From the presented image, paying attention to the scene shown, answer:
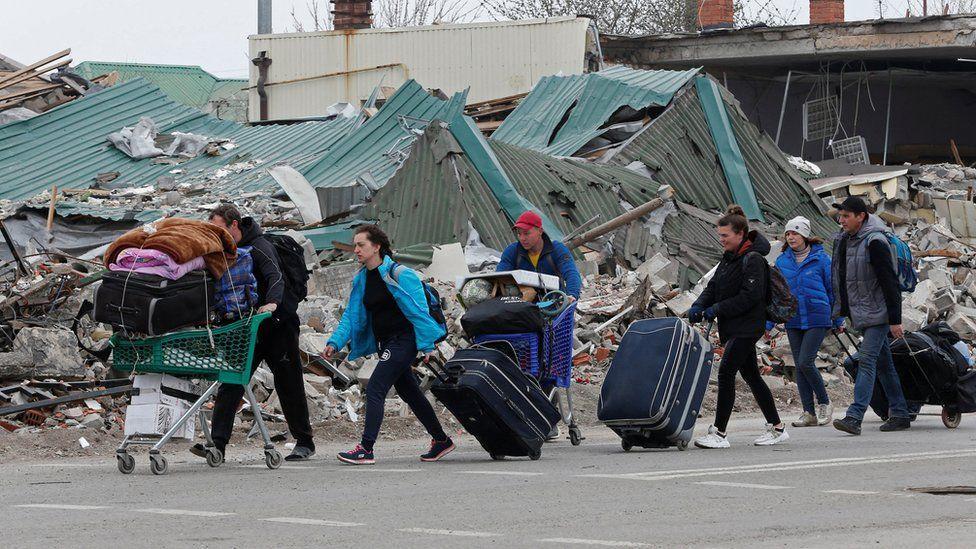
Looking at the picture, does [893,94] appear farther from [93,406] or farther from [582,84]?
[93,406]

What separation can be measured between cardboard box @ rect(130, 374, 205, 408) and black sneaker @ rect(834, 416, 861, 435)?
537 cm

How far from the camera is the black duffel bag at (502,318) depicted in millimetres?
10367

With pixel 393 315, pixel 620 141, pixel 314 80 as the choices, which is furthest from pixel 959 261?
pixel 314 80

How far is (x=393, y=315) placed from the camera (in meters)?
9.97

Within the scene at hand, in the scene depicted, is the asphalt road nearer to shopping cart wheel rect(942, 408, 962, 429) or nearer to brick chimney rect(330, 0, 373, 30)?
shopping cart wheel rect(942, 408, 962, 429)

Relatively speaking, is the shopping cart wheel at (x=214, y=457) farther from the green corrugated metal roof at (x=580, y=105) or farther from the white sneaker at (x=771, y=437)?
the green corrugated metal roof at (x=580, y=105)

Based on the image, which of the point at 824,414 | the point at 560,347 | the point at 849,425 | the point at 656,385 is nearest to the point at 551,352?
the point at 560,347

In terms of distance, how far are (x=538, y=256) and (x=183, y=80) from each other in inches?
1584

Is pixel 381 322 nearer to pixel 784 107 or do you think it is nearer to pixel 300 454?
pixel 300 454

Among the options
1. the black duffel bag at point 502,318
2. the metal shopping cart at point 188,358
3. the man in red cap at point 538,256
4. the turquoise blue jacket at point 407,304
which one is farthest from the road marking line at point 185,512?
the man in red cap at point 538,256

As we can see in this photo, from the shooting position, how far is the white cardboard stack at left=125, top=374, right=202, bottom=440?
9180 millimetres

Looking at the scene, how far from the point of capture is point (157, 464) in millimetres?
9227

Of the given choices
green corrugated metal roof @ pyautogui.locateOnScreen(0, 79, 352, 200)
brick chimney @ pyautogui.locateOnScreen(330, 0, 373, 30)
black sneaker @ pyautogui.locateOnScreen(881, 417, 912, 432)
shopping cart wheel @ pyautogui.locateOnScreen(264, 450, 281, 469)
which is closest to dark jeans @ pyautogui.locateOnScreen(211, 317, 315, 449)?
shopping cart wheel @ pyautogui.locateOnScreen(264, 450, 281, 469)

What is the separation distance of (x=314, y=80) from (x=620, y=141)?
12722 millimetres
